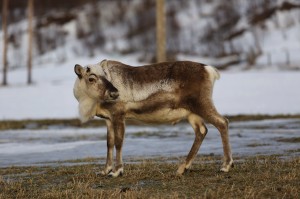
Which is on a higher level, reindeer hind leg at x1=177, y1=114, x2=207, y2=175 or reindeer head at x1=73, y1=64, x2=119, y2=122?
reindeer head at x1=73, y1=64, x2=119, y2=122

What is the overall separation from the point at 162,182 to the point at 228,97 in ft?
88.7

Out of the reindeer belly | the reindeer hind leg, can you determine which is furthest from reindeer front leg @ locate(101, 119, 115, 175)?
the reindeer hind leg

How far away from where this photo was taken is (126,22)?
7531cm

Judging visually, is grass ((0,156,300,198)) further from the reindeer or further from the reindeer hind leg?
the reindeer

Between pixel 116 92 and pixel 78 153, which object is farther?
pixel 78 153

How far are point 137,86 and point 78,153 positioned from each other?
550 centimetres

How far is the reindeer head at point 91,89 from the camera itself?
10.7m

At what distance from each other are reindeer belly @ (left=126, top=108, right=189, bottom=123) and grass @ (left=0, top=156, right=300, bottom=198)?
32.2 inches

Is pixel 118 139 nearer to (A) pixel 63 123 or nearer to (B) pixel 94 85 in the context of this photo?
(B) pixel 94 85

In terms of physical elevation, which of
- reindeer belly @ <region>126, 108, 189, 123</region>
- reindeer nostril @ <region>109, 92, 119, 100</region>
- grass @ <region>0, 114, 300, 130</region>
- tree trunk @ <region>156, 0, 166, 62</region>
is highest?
tree trunk @ <region>156, 0, 166, 62</region>

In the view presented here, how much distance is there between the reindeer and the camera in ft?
35.3

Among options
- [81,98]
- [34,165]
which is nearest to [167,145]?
[34,165]

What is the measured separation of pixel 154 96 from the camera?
10.8 metres

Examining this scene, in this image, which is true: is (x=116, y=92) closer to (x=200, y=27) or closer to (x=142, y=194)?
(x=142, y=194)
